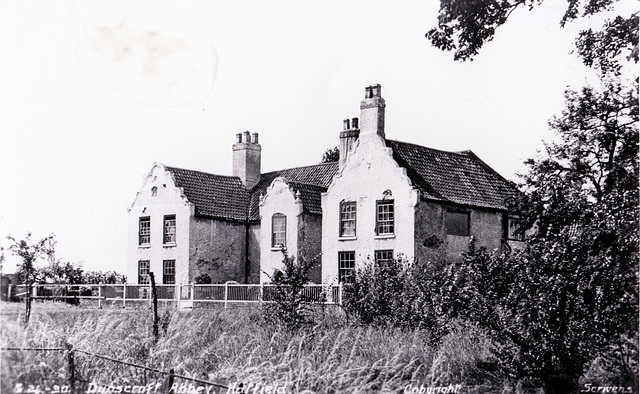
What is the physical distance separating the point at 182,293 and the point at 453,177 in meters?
12.0

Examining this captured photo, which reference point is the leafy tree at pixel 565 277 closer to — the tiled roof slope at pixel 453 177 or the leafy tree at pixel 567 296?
the leafy tree at pixel 567 296

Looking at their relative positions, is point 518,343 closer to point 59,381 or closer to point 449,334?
point 449,334

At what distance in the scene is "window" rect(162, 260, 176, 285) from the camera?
36438mm

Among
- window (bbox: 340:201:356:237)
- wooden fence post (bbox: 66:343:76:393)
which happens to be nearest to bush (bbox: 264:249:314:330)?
wooden fence post (bbox: 66:343:76:393)

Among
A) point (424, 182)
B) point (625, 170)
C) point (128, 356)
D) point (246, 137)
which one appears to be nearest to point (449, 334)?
point (625, 170)

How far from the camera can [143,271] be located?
3772 centimetres

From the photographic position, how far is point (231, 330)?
20.2 m

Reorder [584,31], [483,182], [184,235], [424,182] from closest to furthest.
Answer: [584,31] < [424,182] < [483,182] < [184,235]

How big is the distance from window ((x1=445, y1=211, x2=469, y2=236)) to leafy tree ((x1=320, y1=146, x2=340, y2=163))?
2499 cm

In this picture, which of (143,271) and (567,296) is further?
(143,271)

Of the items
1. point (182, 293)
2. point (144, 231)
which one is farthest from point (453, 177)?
point (144, 231)

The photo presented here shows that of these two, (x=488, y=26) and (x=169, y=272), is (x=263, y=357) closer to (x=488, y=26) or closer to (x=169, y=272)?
(x=488, y=26)

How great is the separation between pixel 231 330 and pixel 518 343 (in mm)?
8711

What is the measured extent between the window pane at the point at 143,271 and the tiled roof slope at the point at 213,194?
406cm
